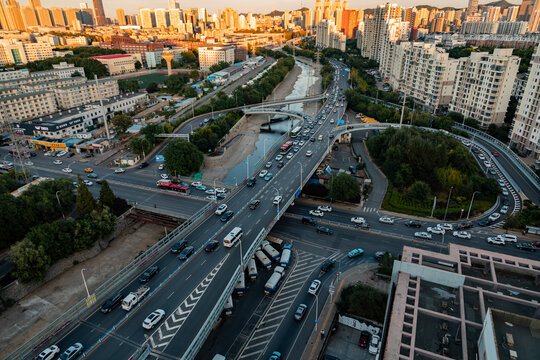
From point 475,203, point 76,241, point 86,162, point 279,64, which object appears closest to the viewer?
point 76,241

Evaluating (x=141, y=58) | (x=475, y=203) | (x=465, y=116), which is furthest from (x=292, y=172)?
(x=141, y=58)

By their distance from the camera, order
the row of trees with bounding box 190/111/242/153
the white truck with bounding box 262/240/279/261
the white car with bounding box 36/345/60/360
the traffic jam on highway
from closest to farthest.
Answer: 1. the white car with bounding box 36/345/60/360
2. the traffic jam on highway
3. the white truck with bounding box 262/240/279/261
4. the row of trees with bounding box 190/111/242/153

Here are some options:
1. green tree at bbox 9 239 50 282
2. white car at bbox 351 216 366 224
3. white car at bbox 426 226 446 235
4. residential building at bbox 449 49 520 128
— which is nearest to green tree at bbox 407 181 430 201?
white car at bbox 426 226 446 235

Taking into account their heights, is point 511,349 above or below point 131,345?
above

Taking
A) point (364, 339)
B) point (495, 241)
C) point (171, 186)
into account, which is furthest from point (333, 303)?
point (171, 186)

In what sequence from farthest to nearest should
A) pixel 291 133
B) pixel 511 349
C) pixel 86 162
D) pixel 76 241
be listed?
pixel 291 133, pixel 86 162, pixel 76 241, pixel 511 349

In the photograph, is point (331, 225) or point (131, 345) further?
point (331, 225)

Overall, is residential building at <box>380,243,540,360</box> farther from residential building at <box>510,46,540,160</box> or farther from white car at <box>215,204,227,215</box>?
residential building at <box>510,46,540,160</box>

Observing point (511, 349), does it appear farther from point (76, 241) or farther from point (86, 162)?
point (86, 162)
